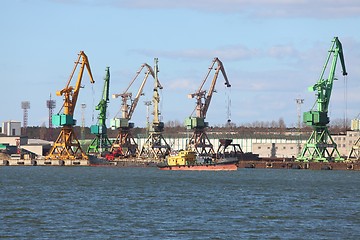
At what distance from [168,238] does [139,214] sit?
41.3 feet

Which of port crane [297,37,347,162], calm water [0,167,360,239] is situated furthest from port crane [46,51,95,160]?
calm water [0,167,360,239]

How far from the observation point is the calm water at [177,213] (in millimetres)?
53719

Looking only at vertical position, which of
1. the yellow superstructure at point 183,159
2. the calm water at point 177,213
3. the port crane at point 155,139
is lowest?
the calm water at point 177,213

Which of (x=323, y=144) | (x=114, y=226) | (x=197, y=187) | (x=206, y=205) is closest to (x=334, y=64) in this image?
(x=323, y=144)

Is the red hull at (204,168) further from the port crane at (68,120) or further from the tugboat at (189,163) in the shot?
the port crane at (68,120)

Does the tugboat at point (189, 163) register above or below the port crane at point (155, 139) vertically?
below

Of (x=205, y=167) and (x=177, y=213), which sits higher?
(x=205, y=167)

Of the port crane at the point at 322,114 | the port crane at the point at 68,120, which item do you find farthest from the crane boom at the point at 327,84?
the port crane at the point at 68,120

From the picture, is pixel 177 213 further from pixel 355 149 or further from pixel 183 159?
pixel 355 149

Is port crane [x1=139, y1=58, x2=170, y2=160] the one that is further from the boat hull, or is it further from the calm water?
the calm water

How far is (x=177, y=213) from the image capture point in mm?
64312

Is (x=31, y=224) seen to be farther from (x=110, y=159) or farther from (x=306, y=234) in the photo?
(x=110, y=159)

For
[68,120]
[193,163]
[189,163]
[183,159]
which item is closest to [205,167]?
[193,163]

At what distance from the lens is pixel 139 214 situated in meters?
63.7
